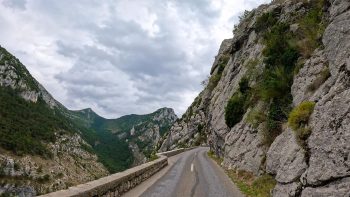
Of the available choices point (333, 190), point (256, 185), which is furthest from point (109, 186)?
point (256, 185)

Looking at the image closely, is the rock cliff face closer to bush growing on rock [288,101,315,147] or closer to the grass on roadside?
bush growing on rock [288,101,315,147]

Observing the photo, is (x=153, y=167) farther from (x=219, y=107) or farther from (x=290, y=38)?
(x=219, y=107)

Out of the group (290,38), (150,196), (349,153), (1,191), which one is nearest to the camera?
(349,153)

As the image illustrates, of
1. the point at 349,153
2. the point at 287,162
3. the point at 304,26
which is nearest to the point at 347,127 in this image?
the point at 349,153

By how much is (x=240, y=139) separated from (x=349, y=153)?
1816 centimetres

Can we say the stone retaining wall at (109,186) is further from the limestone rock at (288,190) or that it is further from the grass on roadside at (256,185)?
the limestone rock at (288,190)

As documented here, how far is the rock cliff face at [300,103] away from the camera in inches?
401

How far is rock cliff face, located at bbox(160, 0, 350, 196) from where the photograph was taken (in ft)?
33.4

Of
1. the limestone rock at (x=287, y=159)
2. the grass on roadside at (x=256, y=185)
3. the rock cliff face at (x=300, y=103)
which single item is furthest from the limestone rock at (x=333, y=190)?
the grass on roadside at (x=256, y=185)

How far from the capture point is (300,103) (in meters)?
15.1

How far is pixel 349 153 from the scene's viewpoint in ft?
30.1

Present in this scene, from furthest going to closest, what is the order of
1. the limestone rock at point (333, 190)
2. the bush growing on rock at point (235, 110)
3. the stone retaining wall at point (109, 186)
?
the bush growing on rock at point (235, 110), the stone retaining wall at point (109, 186), the limestone rock at point (333, 190)

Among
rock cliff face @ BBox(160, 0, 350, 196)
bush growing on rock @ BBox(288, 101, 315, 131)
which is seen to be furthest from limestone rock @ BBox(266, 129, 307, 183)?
bush growing on rock @ BBox(288, 101, 315, 131)

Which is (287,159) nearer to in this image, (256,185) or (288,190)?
(288,190)
